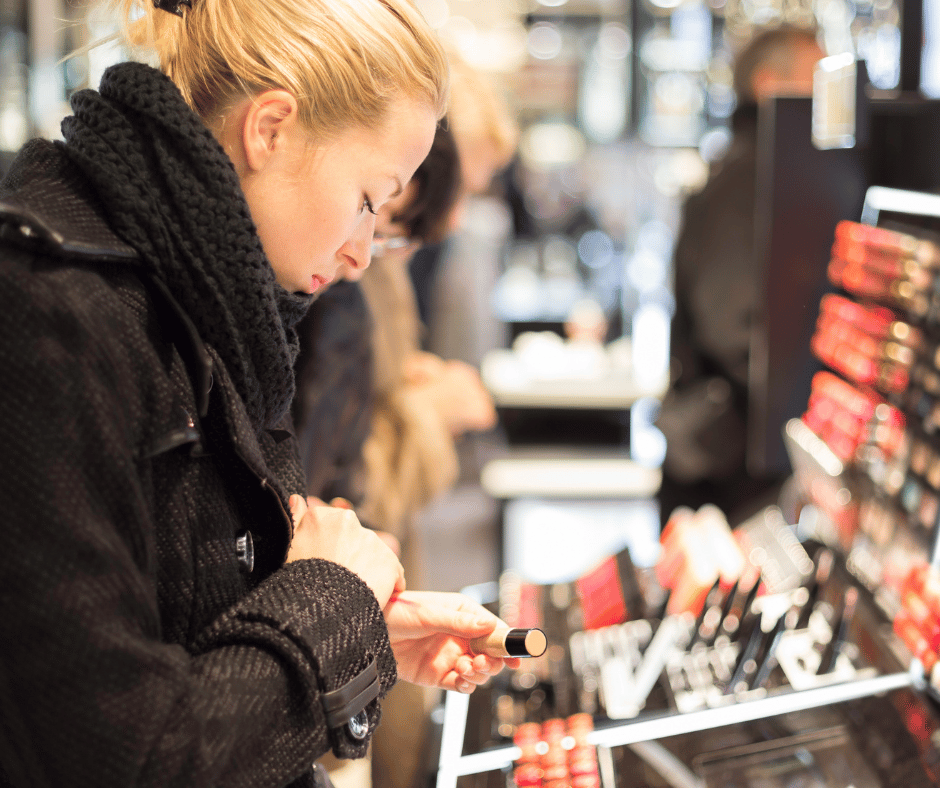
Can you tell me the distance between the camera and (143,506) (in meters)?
0.67

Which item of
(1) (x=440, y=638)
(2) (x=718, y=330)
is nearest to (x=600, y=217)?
(2) (x=718, y=330)

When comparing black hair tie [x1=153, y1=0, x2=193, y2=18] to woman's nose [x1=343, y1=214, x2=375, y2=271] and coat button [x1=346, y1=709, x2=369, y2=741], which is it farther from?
coat button [x1=346, y1=709, x2=369, y2=741]

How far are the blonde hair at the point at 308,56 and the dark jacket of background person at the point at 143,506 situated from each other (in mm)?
81

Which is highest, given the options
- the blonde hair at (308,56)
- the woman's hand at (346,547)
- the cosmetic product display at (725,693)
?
the blonde hair at (308,56)

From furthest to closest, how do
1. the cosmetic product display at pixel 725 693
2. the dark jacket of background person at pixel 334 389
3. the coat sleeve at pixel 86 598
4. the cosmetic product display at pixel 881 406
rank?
the dark jacket of background person at pixel 334 389 < the cosmetic product display at pixel 881 406 < the cosmetic product display at pixel 725 693 < the coat sleeve at pixel 86 598

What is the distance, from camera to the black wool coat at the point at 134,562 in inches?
24.0

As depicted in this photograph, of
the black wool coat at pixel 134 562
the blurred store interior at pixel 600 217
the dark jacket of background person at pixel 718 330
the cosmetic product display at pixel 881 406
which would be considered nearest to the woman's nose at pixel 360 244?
the black wool coat at pixel 134 562

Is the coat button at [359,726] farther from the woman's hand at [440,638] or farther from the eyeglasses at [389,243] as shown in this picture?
the eyeglasses at [389,243]

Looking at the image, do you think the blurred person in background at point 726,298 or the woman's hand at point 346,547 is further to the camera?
the blurred person in background at point 726,298

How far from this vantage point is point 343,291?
1698 millimetres

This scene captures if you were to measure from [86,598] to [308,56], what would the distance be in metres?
0.47

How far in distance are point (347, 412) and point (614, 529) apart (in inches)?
120

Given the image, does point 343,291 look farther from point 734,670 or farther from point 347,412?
point 734,670

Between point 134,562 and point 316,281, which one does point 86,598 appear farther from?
point 316,281
